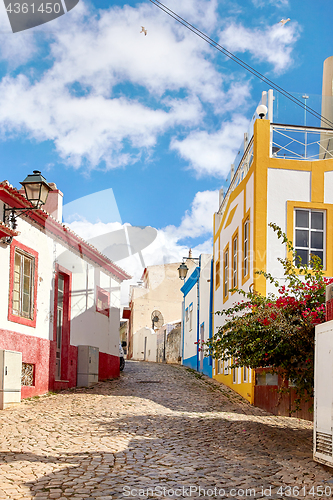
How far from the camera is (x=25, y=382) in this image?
38.4 ft

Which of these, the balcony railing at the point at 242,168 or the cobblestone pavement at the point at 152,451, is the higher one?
the balcony railing at the point at 242,168

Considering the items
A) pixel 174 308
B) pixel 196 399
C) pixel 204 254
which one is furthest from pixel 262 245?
pixel 174 308

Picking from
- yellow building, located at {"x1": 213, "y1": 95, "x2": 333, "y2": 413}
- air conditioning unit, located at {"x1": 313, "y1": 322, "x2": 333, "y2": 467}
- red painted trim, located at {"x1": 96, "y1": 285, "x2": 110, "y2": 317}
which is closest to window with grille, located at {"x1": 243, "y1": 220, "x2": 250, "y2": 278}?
yellow building, located at {"x1": 213, "y1": 95, "x2": 333, "y2": 413}

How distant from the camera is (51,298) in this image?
528 inches

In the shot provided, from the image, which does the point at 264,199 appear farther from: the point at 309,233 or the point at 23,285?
the point at 23,285

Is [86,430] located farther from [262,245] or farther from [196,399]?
[262,245]

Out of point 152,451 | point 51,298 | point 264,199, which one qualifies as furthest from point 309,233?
point 152,451

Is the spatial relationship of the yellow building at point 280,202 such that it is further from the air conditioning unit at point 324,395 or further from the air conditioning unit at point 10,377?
the air conditioning unit at point 10,377

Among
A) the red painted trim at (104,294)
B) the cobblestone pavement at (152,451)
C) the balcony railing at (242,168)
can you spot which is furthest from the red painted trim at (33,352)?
the balcony railing at (242,168)

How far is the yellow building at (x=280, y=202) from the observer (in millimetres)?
11664

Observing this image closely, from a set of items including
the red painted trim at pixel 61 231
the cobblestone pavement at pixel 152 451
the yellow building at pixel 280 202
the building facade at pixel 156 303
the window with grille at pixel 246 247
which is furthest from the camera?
the building facade at pixel 156 303

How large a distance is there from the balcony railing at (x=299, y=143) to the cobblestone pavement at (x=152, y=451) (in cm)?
570

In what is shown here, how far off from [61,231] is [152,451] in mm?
7979

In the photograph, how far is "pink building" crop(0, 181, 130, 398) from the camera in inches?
438
